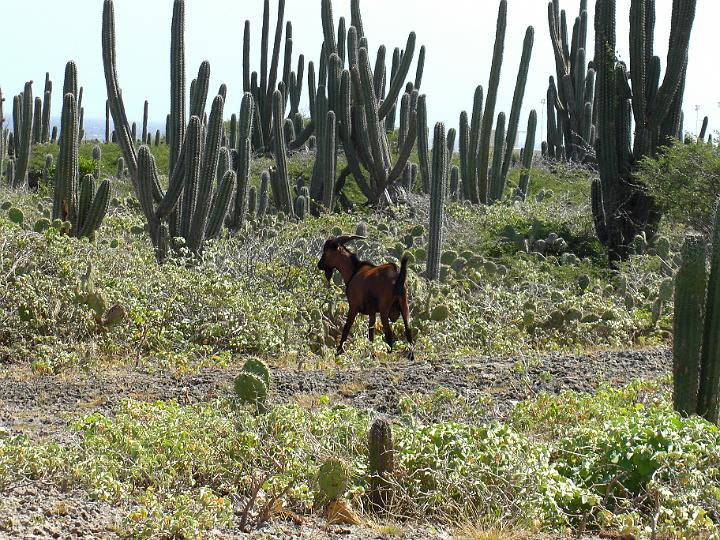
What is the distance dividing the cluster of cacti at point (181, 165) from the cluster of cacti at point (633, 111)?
669 cm

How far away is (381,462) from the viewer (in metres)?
4.98

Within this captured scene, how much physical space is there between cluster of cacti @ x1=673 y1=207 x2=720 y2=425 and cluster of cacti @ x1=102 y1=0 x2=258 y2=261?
25.3 ft

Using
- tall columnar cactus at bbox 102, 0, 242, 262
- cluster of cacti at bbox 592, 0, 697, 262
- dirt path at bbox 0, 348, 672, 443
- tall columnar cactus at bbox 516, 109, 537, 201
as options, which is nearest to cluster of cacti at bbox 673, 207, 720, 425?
dirt path at bbox 0, 348, 672, 443

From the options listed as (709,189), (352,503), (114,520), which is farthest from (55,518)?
(709,189)

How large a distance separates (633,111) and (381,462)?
13236mm

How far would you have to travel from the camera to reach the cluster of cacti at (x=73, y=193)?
41.4 feet

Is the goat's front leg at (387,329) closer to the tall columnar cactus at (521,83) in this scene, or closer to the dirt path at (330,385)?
the dirt path at (330,385)

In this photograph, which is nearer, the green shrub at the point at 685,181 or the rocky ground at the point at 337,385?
the rocky ground at the point at 337,385

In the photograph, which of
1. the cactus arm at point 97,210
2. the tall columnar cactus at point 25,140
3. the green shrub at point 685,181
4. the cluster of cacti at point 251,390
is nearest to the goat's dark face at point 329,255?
the cluster of cacti at point 251,390

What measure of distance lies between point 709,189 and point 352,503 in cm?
1318

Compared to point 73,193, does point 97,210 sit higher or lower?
lower

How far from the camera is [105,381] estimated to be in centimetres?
773

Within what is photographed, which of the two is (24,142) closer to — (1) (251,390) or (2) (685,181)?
(2) (685,181)

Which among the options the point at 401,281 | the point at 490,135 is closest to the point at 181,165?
the point at 401,281
